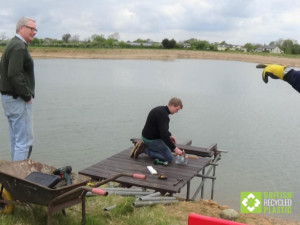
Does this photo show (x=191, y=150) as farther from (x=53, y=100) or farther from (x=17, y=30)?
(x=53, y=100)

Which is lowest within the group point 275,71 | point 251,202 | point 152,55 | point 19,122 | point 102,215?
point 251,202

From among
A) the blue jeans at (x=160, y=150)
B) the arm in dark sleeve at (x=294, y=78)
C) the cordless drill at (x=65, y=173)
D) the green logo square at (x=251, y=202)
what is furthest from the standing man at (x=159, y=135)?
the arm in dark sleeve at (x=294, y=78)

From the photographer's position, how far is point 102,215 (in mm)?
4301

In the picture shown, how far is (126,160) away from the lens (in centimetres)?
707

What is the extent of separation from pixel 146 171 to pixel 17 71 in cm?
291

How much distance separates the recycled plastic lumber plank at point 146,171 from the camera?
232 inches

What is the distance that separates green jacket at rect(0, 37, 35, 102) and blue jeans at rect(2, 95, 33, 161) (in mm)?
100

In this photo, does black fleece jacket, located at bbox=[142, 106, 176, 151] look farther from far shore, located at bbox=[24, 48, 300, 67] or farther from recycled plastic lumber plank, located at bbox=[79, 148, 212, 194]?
far shore, located at bbox=[24, 48, 300, 67]

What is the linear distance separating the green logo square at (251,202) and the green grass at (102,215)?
10.0 feet

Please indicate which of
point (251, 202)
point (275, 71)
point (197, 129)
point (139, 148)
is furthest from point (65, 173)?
point (197, 129)

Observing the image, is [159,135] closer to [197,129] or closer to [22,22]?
[22,22]

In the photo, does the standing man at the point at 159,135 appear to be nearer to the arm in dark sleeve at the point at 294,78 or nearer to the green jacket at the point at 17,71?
the green jacket at the point at 17,71

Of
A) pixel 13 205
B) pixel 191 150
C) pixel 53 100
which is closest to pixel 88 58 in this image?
pixel 53 100

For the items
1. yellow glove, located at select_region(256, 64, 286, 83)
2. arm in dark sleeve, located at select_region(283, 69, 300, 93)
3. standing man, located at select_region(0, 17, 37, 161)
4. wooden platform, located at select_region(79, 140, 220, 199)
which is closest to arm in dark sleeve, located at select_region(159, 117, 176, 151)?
wooden platform, located at select_region(79, 140, 220, 199)
